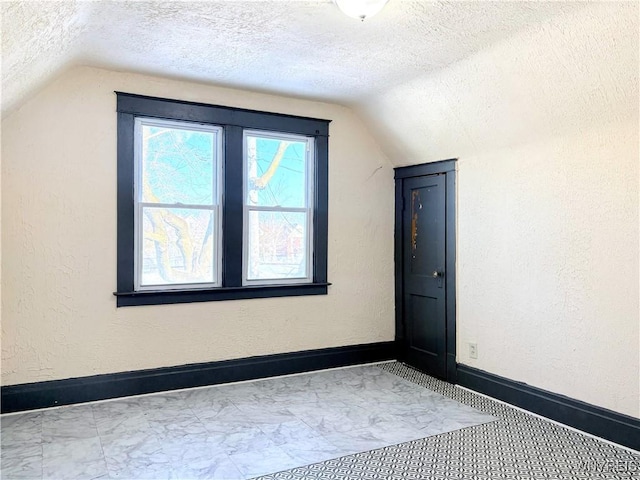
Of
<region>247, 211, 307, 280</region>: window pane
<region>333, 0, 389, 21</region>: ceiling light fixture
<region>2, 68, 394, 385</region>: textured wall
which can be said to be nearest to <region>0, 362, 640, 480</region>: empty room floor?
<region>2, 68, 394, 385</region>: textured wall

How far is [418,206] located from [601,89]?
1.99 m

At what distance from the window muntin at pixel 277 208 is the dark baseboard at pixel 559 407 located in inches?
67.7

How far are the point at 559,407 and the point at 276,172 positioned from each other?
291 centimetres

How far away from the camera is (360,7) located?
244cm

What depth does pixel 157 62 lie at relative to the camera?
347cm

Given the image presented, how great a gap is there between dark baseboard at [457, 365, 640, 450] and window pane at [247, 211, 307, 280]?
1732 mm

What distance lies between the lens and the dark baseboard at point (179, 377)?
337 cm

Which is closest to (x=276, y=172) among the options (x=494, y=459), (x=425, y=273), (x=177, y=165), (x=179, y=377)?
(x=177, y=165)

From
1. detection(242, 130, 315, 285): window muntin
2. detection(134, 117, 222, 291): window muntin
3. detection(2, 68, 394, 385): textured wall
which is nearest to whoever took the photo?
detection(2, 68, 394, 385): textured wall

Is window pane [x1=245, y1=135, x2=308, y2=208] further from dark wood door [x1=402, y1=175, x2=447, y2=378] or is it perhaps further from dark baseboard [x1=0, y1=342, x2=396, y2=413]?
dark baseboard [x1=0, y1=342, x2=396, y2=413]

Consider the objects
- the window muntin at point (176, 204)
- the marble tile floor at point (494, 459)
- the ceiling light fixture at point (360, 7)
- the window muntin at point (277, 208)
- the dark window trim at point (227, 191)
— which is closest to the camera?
the ceiling light fixture at point (360, 7)

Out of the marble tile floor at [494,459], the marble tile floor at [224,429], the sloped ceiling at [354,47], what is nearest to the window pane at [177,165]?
the sloped ceiling at [354,47]

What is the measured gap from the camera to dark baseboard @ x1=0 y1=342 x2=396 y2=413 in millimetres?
3373

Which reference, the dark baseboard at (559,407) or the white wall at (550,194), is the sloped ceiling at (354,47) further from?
the dark baseboard at (559,407)
